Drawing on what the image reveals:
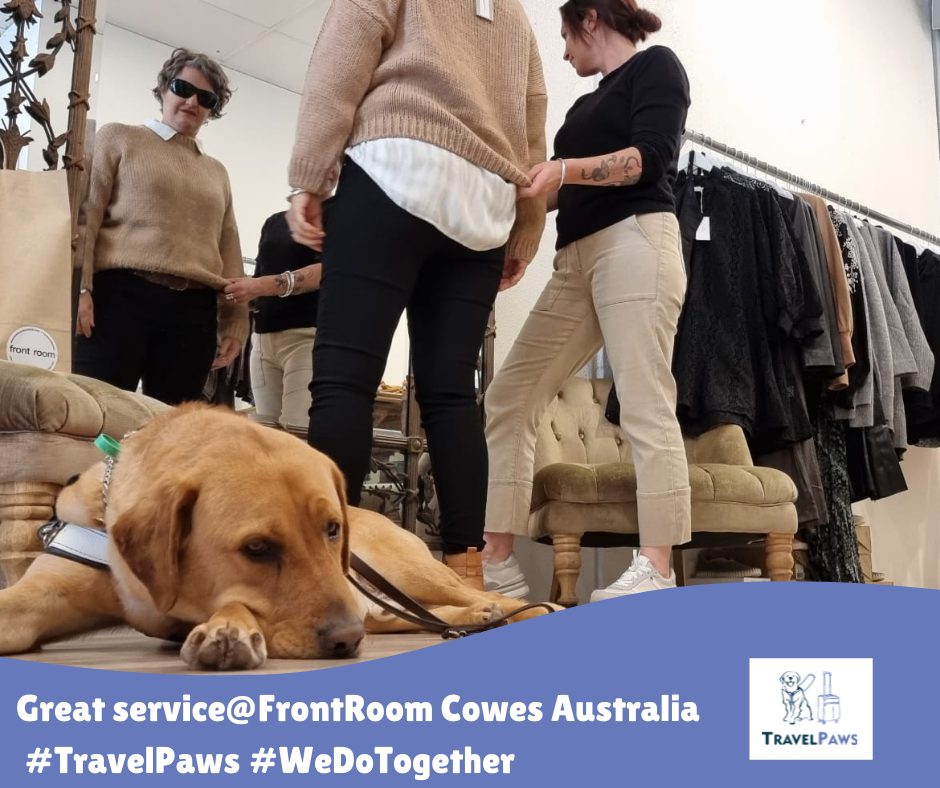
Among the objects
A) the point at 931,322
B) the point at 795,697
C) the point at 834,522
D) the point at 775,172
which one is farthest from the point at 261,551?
the point at 931,322

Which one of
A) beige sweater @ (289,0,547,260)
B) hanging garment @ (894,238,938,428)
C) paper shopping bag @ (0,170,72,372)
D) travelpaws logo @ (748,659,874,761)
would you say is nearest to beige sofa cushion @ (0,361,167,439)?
paper shopping bag @ (0,170,72,372)

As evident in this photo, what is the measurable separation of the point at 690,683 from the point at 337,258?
1026 mm

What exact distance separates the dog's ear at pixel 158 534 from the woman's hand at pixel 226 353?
1.48m

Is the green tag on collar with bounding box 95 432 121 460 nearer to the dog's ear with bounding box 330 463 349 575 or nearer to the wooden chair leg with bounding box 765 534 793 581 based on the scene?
the dog's ear with bounding box 330 463 349 575

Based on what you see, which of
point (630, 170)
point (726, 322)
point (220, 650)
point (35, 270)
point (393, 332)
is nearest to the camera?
point (220, 650)

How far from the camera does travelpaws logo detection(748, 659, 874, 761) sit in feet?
2.72

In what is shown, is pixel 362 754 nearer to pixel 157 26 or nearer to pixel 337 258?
pixel 337 258

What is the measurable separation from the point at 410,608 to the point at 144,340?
1296 mm

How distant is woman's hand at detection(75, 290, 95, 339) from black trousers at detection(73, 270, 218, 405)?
1 cm

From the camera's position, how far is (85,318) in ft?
7.56

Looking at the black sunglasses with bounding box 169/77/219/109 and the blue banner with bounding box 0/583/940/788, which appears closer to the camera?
the blue banner with bounding box 0/583/940/788

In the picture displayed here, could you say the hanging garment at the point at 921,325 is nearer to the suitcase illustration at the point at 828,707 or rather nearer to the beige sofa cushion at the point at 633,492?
the beige sofa cushion at the point at 633,492

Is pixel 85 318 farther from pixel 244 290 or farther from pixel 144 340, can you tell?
pixel 244 290

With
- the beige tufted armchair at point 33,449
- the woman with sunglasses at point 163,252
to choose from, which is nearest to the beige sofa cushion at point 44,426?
the beige tufted armchair at point 33,449
